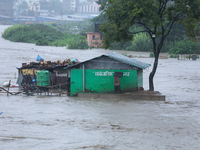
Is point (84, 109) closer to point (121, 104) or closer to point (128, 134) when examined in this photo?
point (121, 104)

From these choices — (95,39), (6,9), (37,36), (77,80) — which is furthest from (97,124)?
A: (6,9)

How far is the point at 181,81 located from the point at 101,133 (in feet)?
60.1

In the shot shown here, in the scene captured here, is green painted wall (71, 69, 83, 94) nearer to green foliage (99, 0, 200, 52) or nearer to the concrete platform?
the concrete platform

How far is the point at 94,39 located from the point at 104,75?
206 ft

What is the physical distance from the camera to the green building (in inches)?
728

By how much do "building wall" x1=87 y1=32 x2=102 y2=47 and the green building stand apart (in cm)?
6098

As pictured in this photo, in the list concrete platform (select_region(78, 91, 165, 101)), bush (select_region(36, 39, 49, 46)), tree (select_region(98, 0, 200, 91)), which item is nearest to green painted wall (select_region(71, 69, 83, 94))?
concrete platform (select_region(78, 91, 165, 101))

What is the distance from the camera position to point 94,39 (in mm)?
80750

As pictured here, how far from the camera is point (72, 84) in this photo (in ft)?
62.3

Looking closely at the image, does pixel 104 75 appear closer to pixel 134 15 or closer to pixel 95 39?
pixel 134 15

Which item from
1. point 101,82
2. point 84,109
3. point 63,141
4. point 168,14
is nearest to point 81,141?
point 63,141

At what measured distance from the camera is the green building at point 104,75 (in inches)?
728

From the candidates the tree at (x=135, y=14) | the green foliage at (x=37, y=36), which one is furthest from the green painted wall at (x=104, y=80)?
the green foliage at (x=37, y=36)

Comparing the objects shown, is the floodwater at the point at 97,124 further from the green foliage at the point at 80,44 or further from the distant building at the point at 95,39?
the distant building at the point at 95,39
